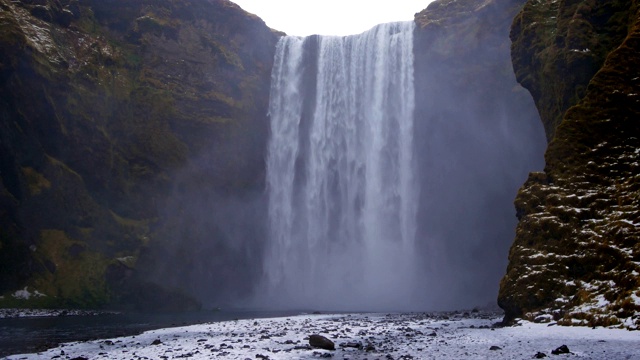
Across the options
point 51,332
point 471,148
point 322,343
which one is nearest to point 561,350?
point 322,343

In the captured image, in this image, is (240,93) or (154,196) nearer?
(154,196)

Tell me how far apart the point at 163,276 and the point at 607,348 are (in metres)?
42.5

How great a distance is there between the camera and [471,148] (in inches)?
2132

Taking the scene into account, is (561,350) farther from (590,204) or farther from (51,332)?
(51,332)

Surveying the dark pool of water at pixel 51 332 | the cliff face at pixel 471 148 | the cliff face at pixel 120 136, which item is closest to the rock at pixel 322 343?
the dark pool of water at pixel 51 332

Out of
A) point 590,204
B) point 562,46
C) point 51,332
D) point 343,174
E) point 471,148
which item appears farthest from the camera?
point 343,174

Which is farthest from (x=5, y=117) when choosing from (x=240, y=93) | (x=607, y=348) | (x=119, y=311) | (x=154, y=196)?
(x=607, y=348)

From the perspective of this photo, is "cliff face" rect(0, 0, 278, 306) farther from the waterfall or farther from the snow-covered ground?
the snow-covered ground

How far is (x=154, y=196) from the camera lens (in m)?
51.0

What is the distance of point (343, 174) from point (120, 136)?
23.2 metres

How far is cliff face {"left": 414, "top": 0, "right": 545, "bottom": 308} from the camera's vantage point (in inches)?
2039

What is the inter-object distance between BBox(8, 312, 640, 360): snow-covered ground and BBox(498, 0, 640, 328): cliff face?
49.2 inches

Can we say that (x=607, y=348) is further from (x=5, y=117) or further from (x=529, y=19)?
(x=5, y=117)

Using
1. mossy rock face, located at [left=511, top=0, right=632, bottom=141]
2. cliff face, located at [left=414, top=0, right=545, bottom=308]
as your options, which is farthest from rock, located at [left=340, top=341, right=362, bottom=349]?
cliff face, located at [left=414, top=0, right=545, bottom=308]
